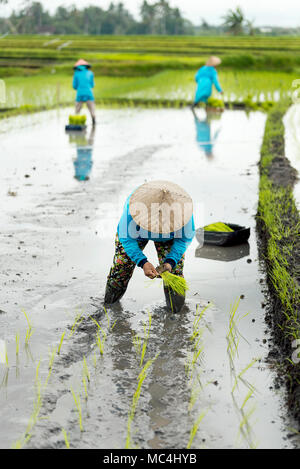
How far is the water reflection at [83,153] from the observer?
7277mm

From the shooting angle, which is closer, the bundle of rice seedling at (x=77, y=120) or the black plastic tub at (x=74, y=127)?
the black plastic tub at (x=74, y=127)

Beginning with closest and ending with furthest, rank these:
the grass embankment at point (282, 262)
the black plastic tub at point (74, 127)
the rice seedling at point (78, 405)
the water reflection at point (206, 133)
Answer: the rice seedling at point (78, 405), the grass embankment at point (282, 262), the water reflection at point (206, 133), the black plastic tub at point (74, 127)

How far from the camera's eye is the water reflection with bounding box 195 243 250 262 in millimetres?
4641

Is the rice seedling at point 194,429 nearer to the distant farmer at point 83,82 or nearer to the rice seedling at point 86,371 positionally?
the rice seedling at point 86,371

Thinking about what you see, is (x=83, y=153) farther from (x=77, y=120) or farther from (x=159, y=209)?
(x=159, y=209)

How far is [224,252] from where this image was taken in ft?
15.6

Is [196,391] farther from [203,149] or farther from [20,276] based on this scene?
[203,149]

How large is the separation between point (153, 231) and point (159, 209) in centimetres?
11

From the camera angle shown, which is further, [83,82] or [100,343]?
[83,82]

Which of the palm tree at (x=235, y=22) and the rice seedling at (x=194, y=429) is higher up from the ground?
the palm tree at (x=235, y=22)

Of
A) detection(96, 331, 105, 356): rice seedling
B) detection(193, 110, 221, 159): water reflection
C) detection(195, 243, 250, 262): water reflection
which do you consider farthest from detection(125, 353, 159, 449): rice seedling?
detection(193, 110, 221, 159): water reflection

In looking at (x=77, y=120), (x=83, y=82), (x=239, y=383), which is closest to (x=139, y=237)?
(x=239, y=383)

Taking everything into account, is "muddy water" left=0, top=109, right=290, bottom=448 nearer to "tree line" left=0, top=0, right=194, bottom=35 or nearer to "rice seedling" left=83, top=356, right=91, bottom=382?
"rice seedling" left=83, top=356, right=91, bottom=382

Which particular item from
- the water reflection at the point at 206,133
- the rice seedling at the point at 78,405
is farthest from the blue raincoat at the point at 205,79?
the rice seedling at the point at 78,405
